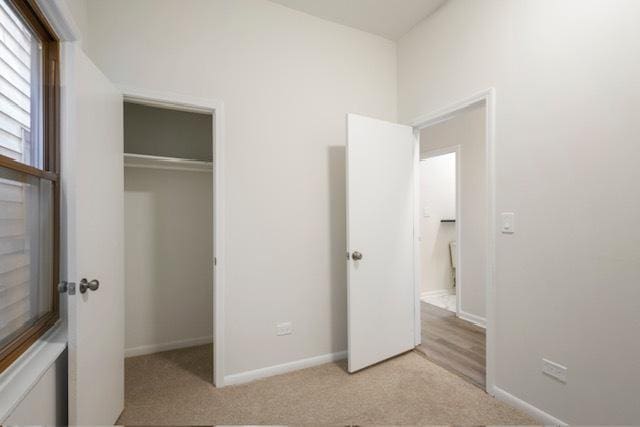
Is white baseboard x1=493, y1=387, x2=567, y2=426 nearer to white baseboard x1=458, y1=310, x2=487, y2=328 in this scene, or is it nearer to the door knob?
white baseboard x1=458, y1=310, x2=487, y2=328

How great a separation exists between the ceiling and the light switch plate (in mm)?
1707

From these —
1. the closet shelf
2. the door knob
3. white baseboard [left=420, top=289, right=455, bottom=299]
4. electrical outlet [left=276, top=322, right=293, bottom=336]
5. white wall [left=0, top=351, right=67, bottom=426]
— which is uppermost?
the closet shelf

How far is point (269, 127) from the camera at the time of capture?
2.24 meters

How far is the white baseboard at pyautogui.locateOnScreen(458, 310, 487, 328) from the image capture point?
324 cm

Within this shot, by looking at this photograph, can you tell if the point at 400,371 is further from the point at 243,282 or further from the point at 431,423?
the point at 243,282

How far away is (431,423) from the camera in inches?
66.0

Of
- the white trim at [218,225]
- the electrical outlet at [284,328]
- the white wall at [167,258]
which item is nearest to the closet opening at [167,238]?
the white wall at [167,258]

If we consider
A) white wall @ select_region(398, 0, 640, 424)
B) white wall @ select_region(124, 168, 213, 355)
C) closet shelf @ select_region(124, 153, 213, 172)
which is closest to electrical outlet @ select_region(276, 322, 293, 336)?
white wall @ select_region(124, 168, 213, 355)

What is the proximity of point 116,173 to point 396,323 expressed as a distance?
2325 millimetres

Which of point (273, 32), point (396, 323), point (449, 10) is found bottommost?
point (396, 323)

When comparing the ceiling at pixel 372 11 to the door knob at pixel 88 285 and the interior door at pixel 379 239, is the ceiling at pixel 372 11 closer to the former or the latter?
the interior door at pixel 379 239

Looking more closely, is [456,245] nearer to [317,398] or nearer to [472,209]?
[472,209]

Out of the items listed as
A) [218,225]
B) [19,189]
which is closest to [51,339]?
[19,189]

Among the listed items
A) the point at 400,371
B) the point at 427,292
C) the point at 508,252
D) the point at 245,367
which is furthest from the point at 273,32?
the point at 427,292
